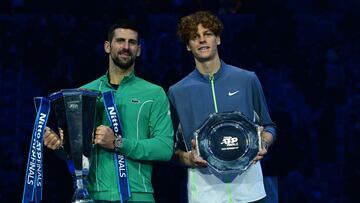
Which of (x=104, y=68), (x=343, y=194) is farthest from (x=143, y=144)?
(x=343, y=194)

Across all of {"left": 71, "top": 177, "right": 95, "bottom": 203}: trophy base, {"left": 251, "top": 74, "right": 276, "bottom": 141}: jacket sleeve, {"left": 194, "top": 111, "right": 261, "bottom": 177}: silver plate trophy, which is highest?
{"left": 251, "top": 74, "right": 276, "bottom": 141}: jacket sleeve

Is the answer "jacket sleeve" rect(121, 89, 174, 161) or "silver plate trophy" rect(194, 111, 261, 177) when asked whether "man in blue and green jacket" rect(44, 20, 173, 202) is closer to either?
"jacket sleeve" rect(121, 89, 174, 161)

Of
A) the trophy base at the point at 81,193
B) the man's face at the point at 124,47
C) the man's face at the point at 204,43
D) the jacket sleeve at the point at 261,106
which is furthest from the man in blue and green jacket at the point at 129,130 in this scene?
the jacket sleeve at the point at 261,106

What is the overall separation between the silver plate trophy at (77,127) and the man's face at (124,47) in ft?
1.00

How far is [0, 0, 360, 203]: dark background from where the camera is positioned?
572 cm

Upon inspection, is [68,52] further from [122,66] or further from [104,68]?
[122,66]

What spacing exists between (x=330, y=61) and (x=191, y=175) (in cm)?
346

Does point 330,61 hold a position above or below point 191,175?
above

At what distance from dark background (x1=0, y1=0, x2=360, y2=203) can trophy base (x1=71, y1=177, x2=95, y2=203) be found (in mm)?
2610

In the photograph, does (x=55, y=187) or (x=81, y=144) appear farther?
(x=55, y=187)

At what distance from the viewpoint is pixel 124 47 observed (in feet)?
10.1

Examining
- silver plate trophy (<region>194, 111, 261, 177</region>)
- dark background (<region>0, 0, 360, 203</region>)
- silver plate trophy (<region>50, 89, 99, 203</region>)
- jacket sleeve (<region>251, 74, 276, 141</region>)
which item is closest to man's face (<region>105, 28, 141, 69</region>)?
silver plate trophy (<region>50, 89, 99, 203</region>)

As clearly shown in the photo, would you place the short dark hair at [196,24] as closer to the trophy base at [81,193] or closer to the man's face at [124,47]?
the man's face at [124,47]

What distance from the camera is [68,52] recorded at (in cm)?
593
